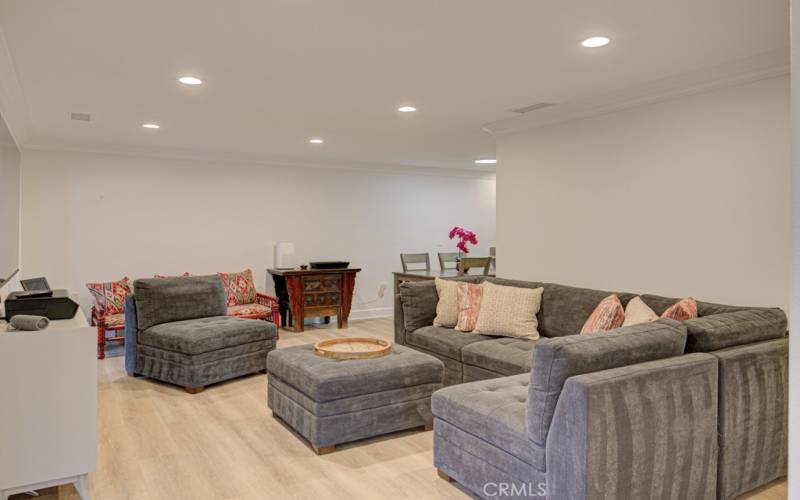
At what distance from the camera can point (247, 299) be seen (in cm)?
654

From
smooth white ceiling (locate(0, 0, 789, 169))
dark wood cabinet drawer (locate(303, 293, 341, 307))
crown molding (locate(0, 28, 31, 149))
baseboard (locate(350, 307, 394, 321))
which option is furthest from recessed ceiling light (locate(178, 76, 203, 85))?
baseboard (locate(350, 307, 394, 321))

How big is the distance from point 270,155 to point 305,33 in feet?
14.2

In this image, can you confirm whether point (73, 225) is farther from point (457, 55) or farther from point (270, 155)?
point (457, 55)

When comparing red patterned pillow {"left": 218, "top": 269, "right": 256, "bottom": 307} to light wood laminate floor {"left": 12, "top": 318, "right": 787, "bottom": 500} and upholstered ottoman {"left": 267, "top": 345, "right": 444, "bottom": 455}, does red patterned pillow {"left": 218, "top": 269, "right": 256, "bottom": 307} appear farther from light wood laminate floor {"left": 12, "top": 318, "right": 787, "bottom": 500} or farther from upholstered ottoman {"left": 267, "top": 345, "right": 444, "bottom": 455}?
upholstered ottoman {"left": 267, "top": 345, "right": 444, "bottom": 455}

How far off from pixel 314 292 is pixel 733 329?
494 cm

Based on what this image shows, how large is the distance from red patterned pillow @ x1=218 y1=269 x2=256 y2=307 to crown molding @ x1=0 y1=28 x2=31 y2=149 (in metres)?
2.44

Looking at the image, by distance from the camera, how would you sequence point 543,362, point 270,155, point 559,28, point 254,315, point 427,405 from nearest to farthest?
point 543,362
point 559,28
point 427,405
point 254,315
point 270,155

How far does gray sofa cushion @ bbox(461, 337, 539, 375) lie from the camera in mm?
3455

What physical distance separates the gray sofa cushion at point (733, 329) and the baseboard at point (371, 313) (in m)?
5.49

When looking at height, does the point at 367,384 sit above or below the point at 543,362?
below

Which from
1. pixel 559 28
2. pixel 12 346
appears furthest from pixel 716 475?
pixel 12 346

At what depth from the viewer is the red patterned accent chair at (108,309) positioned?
5293mm

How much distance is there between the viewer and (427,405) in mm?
3400

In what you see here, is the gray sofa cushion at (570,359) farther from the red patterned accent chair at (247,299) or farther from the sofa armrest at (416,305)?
the red patterned accent chair at (247,299)
